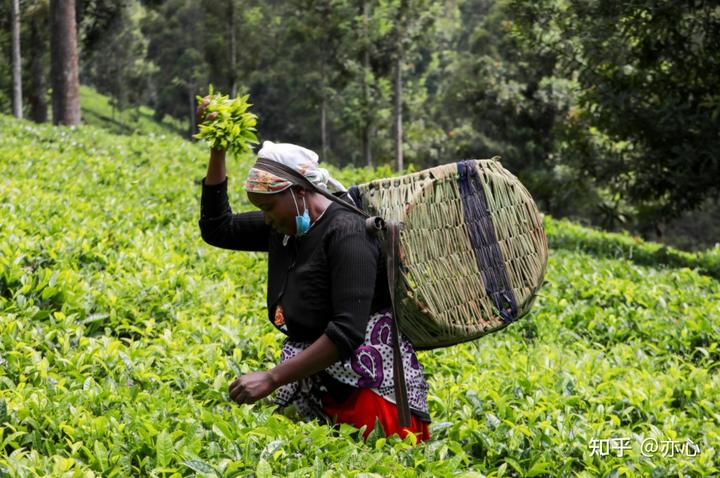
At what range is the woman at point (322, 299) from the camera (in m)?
2.72

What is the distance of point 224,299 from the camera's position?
5.53m

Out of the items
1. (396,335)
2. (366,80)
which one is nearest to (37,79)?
(366,80)

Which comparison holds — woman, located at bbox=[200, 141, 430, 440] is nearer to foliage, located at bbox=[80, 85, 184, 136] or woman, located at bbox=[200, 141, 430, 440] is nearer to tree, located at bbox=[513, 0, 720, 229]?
tree, located at bbox=[513, 0, 720, 229]

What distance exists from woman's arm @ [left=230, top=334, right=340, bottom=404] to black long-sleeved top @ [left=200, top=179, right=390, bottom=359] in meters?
0.04

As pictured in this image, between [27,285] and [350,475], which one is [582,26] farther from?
[350,475]

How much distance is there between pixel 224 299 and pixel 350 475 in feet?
10.0

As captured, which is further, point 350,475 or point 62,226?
point 62,226

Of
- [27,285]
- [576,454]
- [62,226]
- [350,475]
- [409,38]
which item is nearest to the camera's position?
[350,475]

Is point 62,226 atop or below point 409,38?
below

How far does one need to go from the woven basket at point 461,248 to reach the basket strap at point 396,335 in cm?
4

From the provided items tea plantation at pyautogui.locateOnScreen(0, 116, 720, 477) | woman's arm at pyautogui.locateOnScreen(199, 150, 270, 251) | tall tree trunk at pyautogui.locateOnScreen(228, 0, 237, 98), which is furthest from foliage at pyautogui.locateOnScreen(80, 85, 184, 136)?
woman's arm at pyautogui.locateOnScreen(199, 150, 270, 251)

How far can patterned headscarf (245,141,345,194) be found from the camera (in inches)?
110

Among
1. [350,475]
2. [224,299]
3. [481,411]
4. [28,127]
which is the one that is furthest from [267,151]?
[28,127]

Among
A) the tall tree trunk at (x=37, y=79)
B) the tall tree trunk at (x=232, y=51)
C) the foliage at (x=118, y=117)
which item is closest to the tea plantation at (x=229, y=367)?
the tall tree trunk at (x=37, y=79)
